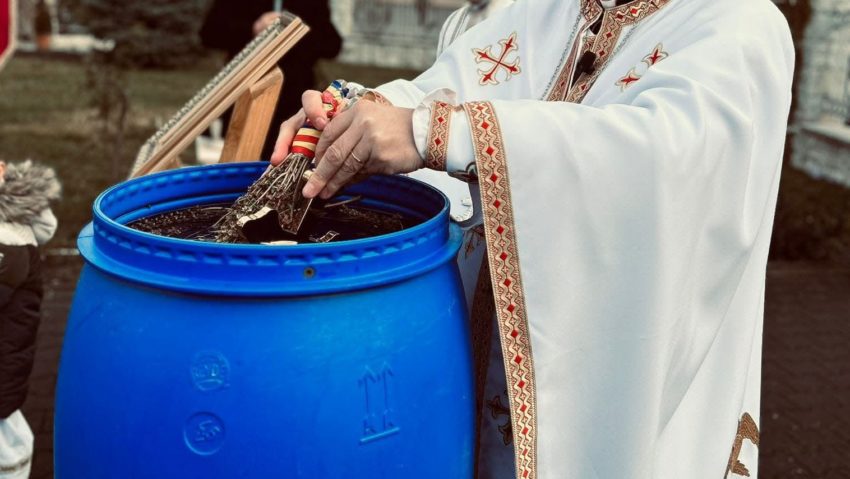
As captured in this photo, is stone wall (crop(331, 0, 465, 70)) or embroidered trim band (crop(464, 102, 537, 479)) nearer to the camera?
embroidered trim band (crop(464, 102, 537, 479))

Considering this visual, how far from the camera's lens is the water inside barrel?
1762mm

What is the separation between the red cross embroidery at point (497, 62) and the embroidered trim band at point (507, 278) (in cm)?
54

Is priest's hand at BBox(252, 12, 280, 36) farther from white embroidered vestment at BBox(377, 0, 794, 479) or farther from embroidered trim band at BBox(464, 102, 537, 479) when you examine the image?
embroidered trim band at BBox(464, 102, 537, 479)

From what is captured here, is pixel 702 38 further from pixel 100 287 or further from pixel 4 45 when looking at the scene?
pixel 4 45

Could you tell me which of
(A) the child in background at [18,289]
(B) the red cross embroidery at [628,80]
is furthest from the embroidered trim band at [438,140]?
(A) the child in background at [18,289]

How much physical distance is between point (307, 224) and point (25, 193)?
4.67 ft

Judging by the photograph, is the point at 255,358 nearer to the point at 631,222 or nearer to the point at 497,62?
the point at 631,222

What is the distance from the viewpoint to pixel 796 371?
4.71 metres

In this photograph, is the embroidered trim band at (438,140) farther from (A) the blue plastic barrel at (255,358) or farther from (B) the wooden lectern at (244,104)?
(B) the wooden lectern at (244,104)

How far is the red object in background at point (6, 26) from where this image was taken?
17.2ft

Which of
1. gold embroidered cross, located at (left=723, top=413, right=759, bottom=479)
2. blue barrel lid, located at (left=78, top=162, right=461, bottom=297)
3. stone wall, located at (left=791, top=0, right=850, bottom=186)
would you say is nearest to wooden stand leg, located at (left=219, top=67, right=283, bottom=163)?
blue barrel lid, located at (left=78, top=162, right=461, bottom=297)

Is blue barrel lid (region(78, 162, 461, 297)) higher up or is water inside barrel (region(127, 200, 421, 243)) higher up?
blue barrel lid (region(78, 162, 461, 297))

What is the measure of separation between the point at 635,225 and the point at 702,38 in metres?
0.38

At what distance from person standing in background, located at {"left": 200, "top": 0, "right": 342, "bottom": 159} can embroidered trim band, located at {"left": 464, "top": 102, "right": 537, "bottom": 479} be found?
324cm
